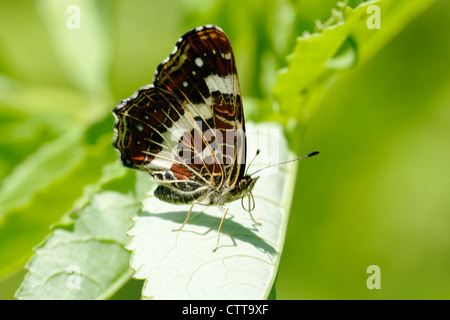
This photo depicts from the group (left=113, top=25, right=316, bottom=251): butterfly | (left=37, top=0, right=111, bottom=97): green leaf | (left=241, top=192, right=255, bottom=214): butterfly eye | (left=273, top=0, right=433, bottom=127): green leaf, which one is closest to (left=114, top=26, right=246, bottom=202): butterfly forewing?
(left=113, top=25, right=316, bottom=251): butterfly

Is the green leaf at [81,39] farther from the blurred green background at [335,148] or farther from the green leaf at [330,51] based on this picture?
the green leaf at [330,51]

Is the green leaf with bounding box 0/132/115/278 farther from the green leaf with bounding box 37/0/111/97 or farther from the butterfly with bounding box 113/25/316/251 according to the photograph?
the green leaf with bounding box 37/0/111/97

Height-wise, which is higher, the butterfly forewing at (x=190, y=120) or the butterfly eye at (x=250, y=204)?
the butterfly forewing at (x=190, y=120)

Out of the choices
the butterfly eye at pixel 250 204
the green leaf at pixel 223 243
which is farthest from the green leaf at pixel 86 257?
the butterfly eye at pixel 250 204

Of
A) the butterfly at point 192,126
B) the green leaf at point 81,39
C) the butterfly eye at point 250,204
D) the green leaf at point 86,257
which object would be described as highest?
the green leaf at point 81,39

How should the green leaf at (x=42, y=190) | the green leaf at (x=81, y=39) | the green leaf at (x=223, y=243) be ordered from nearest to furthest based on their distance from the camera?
the green leaf at (x=223, y=243) < the green leaf at (x=42, y=190) < the green leaf at (x=81, y=39)

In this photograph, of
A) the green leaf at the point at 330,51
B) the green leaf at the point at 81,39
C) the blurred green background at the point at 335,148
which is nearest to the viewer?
the green leaf at the point at 330,51
